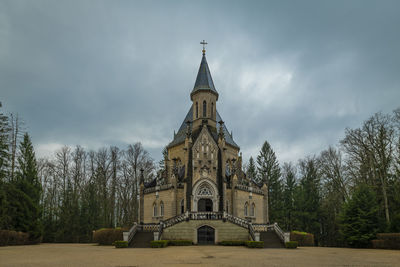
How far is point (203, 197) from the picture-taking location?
114ft

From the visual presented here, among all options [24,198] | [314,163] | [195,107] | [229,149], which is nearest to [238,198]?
[229,149]

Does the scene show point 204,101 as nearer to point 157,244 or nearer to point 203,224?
point 203,224

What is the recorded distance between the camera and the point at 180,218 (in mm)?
30625

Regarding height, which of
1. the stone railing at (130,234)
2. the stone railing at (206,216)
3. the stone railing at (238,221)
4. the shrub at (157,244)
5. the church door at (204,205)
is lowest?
the shrub at (157,244)

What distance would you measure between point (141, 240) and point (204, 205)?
860 centimetres

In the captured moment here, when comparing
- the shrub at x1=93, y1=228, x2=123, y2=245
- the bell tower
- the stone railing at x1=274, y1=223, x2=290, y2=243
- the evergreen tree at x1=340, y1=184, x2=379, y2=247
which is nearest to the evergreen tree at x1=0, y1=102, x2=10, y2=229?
the shrub at x1=93, y1=228, x2=123, y2=245

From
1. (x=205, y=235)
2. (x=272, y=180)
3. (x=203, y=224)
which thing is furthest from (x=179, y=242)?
(x=272, y=180)

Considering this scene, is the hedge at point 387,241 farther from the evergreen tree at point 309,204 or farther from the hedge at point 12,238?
the hedge at point 12,238

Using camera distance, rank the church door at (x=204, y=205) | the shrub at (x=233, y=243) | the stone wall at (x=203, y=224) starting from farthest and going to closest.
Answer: the church door at (x=204, y=205) < the stone wall at (x=203, y=224) < the shrub at (x=233, y=243)

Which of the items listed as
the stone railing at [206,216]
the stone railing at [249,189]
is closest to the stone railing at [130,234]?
the stone railing at [206,216]

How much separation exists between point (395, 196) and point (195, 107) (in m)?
25.9

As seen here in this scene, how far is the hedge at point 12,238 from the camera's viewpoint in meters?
32.0

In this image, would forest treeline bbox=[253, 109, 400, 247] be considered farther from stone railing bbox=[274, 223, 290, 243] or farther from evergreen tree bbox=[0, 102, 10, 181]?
evergreen tree bbox=[0, 102, 10, 181]

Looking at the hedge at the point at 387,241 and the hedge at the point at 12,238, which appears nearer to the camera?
the hedge at the point at 387,241
